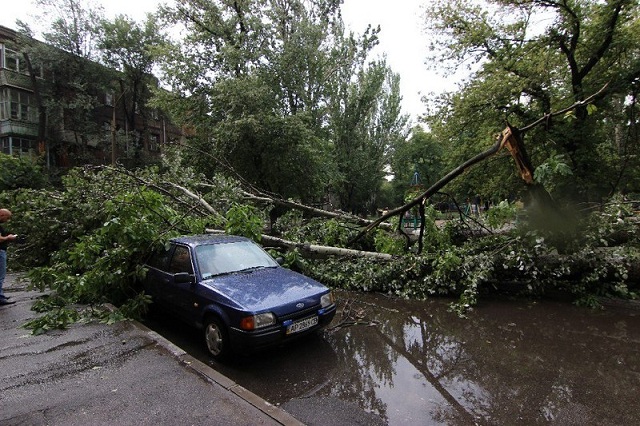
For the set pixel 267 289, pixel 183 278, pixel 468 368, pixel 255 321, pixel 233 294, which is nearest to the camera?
pixel 255 321

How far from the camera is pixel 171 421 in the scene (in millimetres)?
3031

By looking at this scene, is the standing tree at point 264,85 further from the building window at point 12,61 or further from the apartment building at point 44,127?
the building window at point 12,61

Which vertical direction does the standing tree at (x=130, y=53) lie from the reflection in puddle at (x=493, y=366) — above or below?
above

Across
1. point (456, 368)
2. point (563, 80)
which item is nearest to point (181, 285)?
point (456, 368)

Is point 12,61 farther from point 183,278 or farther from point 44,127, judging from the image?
point 183,278

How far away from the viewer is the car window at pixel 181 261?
17.5 feet

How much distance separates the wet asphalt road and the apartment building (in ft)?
85.9

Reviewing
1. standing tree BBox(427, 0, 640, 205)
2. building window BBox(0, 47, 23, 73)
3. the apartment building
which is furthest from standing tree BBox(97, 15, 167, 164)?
standing tree BBox(427, 0, 640, 205)

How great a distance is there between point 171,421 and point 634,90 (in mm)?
12372

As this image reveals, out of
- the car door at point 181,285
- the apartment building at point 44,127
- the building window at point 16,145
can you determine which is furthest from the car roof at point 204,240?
the building window at point 16,145

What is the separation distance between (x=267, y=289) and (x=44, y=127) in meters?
33.1

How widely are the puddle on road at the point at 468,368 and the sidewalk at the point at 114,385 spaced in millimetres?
589

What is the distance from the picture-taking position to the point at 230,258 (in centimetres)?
557

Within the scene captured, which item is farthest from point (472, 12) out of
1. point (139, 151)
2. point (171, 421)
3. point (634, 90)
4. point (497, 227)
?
point (139, 151)
